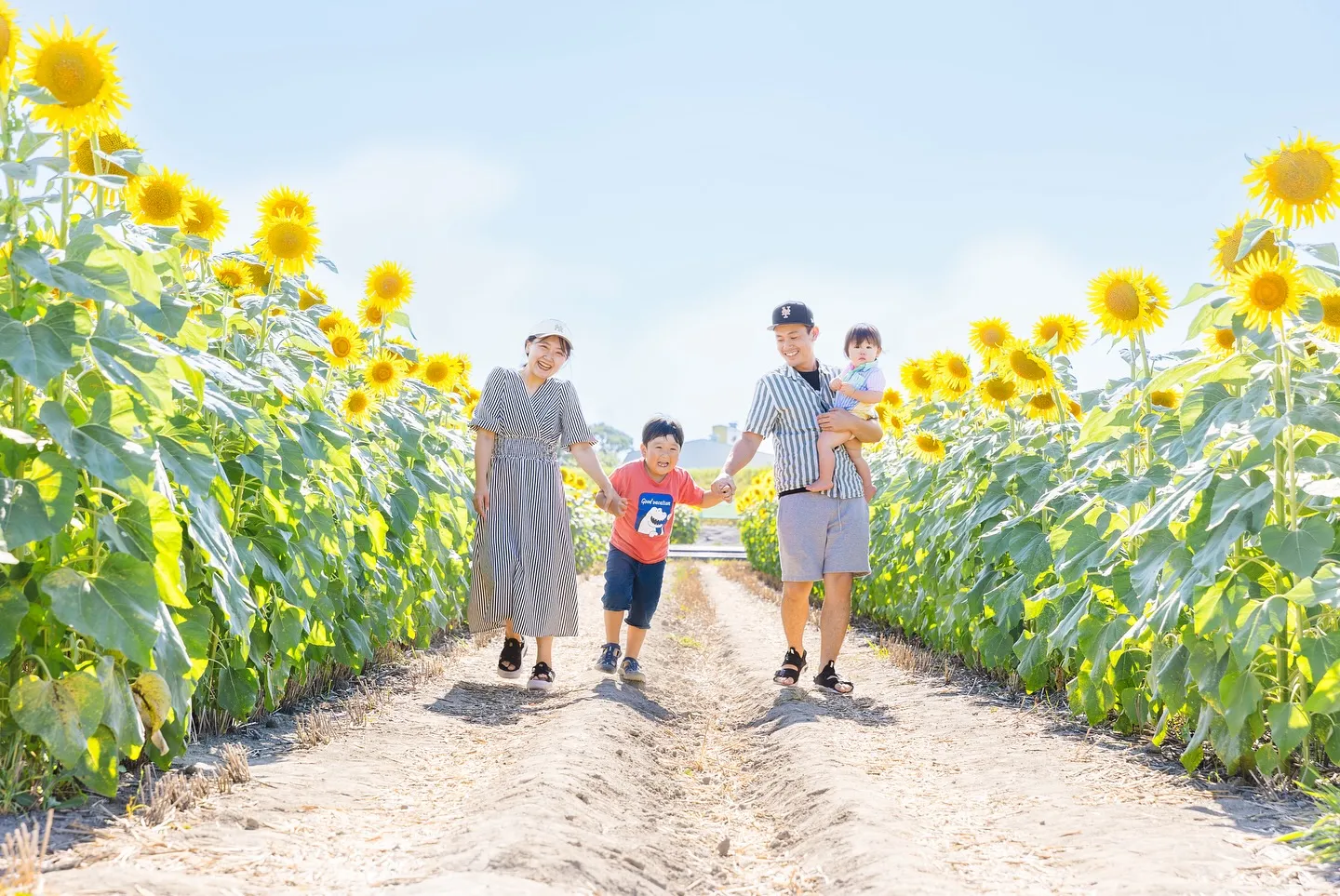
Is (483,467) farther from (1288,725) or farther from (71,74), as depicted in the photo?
(1288,725)

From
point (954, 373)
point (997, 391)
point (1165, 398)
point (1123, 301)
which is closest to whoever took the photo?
point (1123, 301)

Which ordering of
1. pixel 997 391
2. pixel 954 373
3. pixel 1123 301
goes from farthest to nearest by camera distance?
pixel 954 373 < pixel 997 391 < pixel 1123 301

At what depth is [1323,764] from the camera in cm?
353

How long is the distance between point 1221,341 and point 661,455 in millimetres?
3128

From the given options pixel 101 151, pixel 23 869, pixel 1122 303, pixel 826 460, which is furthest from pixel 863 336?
pixel 23 869

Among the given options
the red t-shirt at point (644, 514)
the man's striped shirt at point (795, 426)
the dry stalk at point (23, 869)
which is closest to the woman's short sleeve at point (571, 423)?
the red t-shirt at point (644, 514)

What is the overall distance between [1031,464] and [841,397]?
1050 millimetres

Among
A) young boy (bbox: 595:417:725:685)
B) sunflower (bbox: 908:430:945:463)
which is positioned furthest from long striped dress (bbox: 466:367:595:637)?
sunflower (bbox: 908:430:945:463)

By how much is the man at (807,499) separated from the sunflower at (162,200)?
2.86 metres

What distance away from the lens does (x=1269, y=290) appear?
3225 millimetres

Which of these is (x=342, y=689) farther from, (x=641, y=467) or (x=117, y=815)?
(x=117, y=815)

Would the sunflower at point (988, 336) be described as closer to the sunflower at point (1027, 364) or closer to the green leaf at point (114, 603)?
the sunflower at point (1027, 364)

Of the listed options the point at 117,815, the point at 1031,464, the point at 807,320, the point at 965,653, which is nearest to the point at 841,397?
the point at 807,320

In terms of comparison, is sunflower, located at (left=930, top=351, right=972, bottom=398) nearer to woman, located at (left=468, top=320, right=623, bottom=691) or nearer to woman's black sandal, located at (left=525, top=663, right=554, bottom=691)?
woman, located at (left=468, top=320, right=623, bottom=691)
